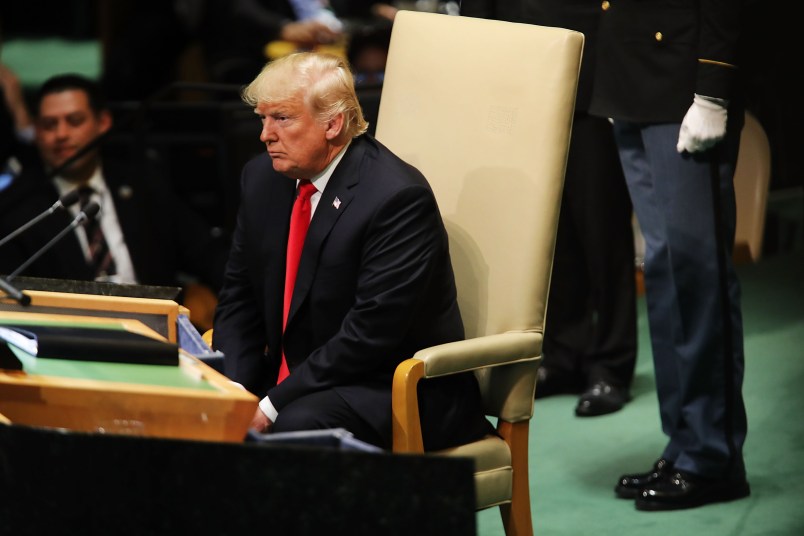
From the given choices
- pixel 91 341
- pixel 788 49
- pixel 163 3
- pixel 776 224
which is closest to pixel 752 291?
pixel 776 224

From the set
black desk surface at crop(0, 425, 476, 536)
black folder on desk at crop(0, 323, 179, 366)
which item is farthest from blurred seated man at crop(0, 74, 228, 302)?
black desk surface at crop(0, 425, 476, 536)

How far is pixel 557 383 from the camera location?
162 inches

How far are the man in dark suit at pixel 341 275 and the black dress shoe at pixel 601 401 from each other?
132 centimetres

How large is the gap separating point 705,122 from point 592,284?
1.27 m

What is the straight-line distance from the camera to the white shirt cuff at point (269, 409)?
8.36 feet

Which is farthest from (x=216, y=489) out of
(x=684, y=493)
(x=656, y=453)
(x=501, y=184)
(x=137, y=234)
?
(x=137, y=234)

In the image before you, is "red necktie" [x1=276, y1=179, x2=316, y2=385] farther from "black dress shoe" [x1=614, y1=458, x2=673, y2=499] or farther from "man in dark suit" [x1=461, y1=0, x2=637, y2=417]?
"man in dark suit" [x1=461, y1=0, x2=637, y2=417]

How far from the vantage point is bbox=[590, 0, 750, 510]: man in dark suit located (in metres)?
2.93

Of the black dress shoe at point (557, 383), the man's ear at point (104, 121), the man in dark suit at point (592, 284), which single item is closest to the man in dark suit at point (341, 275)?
Result: the man in dark suit at point (592, 284)

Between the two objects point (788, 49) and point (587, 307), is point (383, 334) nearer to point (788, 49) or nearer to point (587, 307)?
point (587, 307)

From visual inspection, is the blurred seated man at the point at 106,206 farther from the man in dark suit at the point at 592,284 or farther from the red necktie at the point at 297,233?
the red necktie at the point at 297,233

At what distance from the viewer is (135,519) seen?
1771 millimetres

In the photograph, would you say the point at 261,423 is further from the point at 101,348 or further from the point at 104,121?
the point at 104,121

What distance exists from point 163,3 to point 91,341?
14.5 ft
